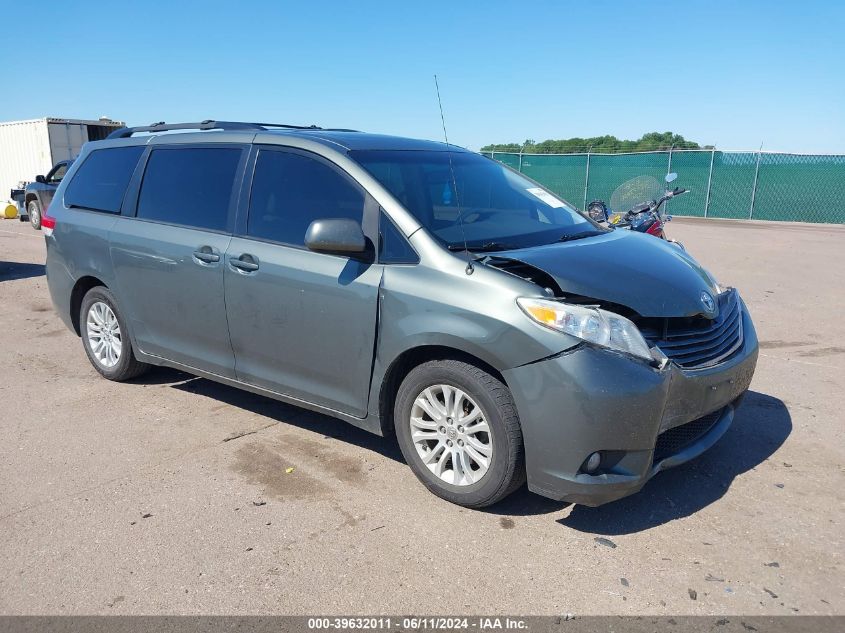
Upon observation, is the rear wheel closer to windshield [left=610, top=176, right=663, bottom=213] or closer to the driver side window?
the driver side window

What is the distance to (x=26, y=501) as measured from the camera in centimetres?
368

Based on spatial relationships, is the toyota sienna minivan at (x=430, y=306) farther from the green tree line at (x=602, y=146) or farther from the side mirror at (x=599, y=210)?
the green tree line at (x=602, y=146)

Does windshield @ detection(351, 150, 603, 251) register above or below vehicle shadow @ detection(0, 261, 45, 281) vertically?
above

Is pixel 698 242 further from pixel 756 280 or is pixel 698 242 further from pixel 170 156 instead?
pixel 170 156

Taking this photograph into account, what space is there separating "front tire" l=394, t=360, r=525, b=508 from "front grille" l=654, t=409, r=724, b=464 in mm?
694

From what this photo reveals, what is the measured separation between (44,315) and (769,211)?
68.0ft

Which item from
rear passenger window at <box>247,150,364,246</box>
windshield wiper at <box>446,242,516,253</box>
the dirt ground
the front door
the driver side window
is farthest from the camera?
the driver side window

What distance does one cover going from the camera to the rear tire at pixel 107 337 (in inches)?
210

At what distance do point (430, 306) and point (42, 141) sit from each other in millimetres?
22660

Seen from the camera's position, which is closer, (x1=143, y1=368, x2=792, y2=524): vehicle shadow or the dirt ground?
the dirt ground

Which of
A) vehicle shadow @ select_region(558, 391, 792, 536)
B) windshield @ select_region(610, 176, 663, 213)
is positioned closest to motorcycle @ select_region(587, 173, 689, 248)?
windshield @ select_region(610, 176, 663, 213)

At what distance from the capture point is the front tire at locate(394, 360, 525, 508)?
3.32 metres

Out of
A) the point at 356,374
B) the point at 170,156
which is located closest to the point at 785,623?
the point at 356,374

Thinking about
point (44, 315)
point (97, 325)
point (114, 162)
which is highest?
point (114, 162)
